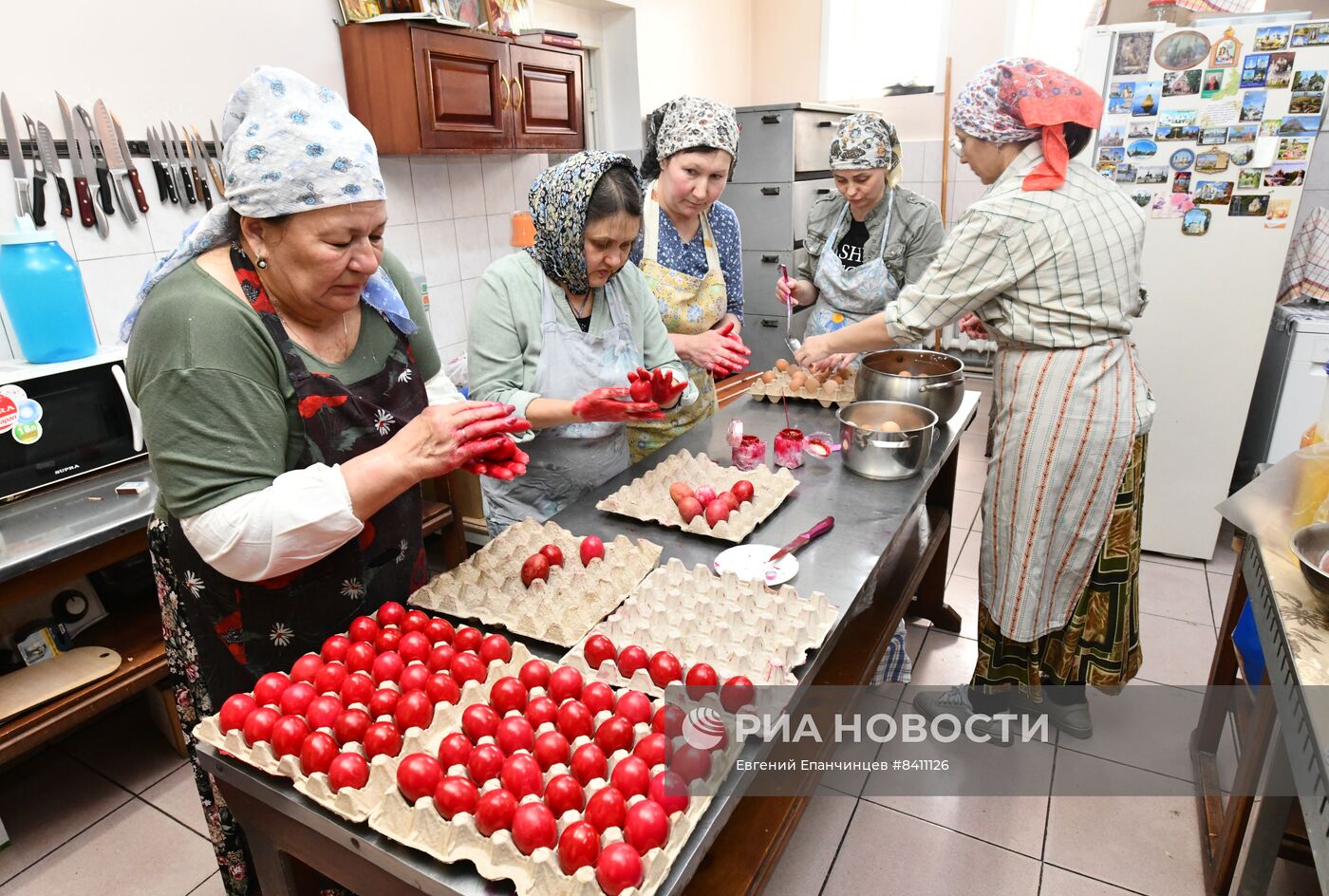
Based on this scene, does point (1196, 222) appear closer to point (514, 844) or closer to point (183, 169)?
point (514, 844)

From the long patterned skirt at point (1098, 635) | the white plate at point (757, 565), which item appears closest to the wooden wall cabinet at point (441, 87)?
the white plate at point (757, 565)

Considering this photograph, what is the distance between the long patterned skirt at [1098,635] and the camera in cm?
215

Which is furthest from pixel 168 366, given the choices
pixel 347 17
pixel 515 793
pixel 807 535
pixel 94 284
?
pixel 347 17

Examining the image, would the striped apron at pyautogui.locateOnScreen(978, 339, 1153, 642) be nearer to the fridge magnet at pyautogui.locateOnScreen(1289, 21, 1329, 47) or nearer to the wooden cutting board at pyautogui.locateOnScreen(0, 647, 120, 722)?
the fridge magnet at pyautogui.locateOnScreen(1289, 21, 1329, 47)

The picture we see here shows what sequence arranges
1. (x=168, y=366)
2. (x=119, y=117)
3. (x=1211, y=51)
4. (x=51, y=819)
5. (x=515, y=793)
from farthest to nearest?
1. (x=1211, y=51)
2. (x=119, y=117)
3. (x=51, y=819)
4. (x=168, y=366)
5. (x=515, y=793)

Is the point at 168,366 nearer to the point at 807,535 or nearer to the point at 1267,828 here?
the point at 807,535

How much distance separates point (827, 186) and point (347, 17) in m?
3.49

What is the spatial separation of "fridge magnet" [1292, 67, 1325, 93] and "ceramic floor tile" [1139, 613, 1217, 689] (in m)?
2.01

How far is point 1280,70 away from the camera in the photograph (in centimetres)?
285

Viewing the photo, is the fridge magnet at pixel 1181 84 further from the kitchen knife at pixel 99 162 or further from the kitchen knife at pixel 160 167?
the kitchen knife at pixel 99 162

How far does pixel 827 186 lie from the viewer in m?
5.52

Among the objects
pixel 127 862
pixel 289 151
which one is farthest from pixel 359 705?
pixel 127 862

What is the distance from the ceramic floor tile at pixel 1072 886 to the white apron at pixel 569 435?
1.52 meters

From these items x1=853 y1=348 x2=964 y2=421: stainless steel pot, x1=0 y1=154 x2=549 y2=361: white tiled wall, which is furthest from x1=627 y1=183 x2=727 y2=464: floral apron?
x1=0 y1=154 x2=549 y2=361: white tiled wall
